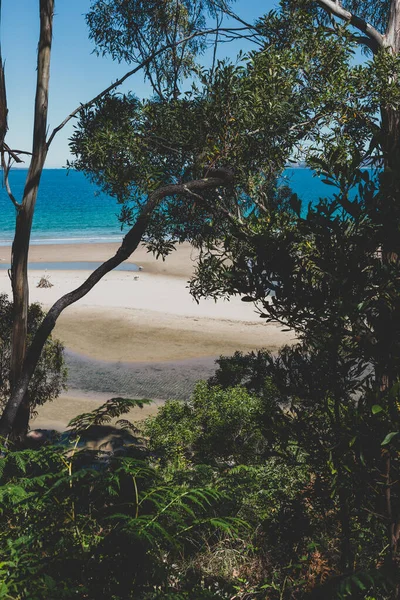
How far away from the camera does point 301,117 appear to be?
8.79 meters

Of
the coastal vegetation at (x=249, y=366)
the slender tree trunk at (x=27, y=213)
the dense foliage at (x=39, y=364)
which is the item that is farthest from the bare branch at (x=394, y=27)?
the dense foliage at (x=39, y=364)

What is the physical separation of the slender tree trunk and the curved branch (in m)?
0.98

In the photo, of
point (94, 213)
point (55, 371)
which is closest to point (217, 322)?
point (55, 371)

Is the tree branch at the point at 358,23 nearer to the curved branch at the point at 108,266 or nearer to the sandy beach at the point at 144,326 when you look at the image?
the curved branch at the point at 108,266

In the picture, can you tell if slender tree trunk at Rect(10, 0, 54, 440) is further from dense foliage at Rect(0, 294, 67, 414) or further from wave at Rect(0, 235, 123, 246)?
wave at Rect(0, 235, 123, 246)

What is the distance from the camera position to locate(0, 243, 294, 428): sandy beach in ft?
61.7

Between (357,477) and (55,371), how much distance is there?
963cm

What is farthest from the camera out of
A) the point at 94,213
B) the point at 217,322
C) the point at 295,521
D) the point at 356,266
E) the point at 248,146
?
the point at 94,213

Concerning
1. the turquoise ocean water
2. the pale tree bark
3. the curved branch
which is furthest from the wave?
the pale tree bark

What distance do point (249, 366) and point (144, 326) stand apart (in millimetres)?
9607

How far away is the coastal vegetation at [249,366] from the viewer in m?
3.56

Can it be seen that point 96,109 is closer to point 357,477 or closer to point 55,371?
point 55,371

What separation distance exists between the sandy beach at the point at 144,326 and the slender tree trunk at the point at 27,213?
3789 millimetres

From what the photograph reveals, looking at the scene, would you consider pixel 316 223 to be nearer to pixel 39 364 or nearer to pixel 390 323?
pixel 390 323
